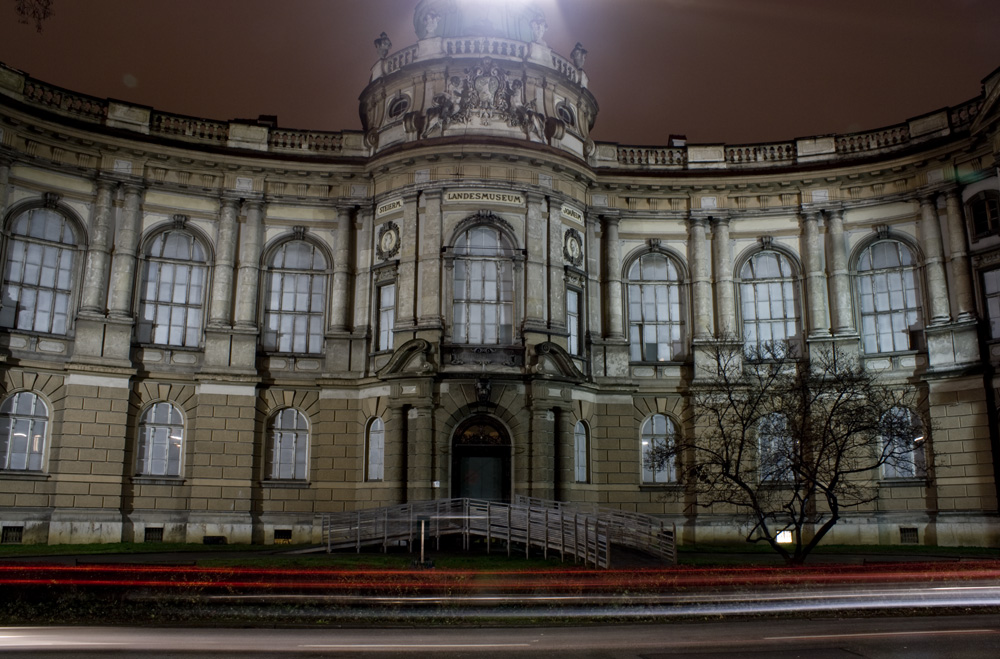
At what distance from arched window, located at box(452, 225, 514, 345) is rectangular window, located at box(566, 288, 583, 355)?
2828mm

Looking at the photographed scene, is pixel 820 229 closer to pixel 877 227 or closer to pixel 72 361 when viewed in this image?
pixel 877 227

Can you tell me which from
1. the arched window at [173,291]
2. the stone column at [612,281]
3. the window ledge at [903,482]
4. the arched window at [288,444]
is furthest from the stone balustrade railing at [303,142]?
the window ledge at [903,482]

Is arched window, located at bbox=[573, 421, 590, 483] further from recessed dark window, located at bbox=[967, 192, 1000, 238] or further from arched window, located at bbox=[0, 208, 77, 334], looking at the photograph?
arched window, located at bbox=[0, 208, 77, 334]

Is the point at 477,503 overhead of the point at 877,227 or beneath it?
beneath

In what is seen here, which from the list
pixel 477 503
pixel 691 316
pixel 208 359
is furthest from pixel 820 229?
pixel 208 359

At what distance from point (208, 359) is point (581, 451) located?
14.0 m

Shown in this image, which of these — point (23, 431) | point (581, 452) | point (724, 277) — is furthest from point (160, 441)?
point (724, 277)

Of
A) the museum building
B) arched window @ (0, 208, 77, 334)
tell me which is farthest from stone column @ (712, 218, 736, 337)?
arched window @ (0, 208, 77, 334)

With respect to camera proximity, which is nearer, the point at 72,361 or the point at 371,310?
the point at 72,361

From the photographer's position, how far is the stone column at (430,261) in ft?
102

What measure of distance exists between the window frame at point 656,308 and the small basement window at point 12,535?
22125mm

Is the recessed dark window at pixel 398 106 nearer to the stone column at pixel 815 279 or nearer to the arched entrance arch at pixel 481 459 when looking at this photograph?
the arched entrance arch at pixel 481 459

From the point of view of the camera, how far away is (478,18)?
3681 cm

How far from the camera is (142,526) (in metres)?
30.9
